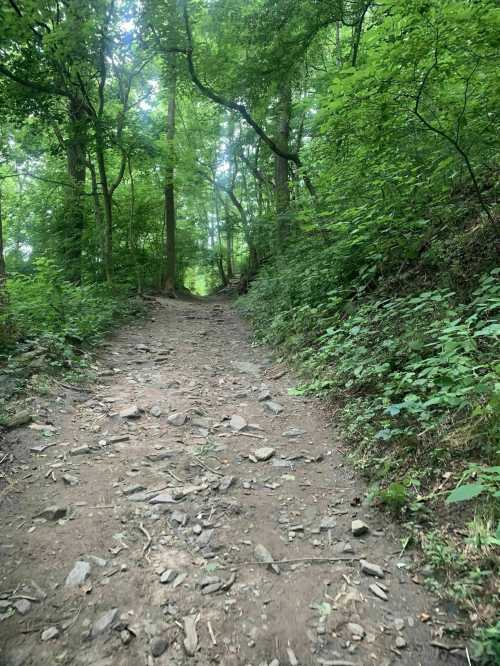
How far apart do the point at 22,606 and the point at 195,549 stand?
1.01 metres

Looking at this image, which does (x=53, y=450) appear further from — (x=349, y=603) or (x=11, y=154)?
(x=11, y=154)

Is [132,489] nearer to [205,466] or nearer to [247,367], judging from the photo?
[205,466]

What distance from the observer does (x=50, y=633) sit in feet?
6.66

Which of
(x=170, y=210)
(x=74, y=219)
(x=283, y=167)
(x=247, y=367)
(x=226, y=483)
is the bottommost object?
(x=226, y=483)

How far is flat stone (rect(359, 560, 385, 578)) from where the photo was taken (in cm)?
229

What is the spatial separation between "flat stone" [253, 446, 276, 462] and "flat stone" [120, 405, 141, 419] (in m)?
1.63

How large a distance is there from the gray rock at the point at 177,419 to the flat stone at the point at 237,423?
0.55m

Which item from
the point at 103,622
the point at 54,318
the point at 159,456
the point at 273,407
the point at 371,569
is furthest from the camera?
the point at 54,318

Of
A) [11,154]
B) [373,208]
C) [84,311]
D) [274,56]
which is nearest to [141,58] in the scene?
[274,56]

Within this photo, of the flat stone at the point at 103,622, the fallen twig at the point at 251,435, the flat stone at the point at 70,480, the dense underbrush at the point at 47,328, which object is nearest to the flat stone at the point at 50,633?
the flat stone at the point at 103,622

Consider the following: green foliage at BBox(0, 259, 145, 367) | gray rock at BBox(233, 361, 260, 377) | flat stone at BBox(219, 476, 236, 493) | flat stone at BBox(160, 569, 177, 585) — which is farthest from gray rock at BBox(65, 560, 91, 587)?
gray rock at BBox(233, 361, 260, 377)

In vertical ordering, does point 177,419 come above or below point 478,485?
below

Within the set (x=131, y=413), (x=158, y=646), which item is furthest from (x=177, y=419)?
(x=158, y=646)

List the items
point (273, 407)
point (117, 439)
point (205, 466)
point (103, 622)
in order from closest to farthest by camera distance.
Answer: point (103, 622), point (205, 466), point (117, 439), point (273, 407)
